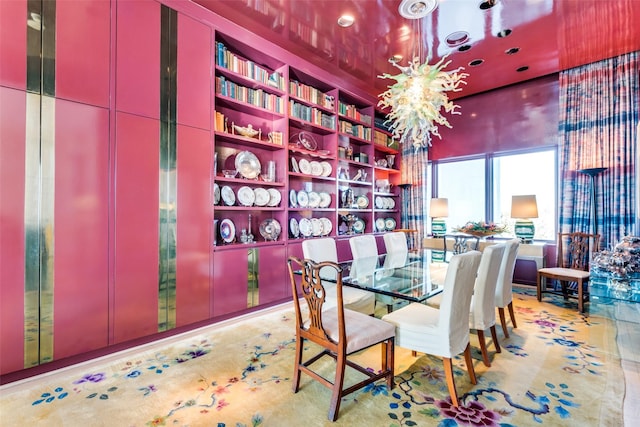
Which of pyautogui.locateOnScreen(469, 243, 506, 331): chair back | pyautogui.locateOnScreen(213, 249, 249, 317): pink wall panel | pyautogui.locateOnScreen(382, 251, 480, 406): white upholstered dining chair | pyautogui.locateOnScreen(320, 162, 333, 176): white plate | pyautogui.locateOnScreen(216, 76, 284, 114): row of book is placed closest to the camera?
pyautogui.locateOnScreen(382, 251, 480, 406): white upholstered dining chair

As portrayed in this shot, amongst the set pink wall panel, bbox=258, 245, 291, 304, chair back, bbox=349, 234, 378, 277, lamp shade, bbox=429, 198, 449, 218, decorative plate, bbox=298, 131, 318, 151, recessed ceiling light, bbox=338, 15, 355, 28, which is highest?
recessed ceiling light, bbox=338, 15, 355, 28

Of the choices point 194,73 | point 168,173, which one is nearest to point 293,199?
point 168,173

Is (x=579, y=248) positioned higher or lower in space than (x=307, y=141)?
lower

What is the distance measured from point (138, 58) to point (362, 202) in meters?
3.62

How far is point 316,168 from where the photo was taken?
431 centimetres

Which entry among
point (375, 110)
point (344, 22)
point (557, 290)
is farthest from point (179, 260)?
point (557, 290)

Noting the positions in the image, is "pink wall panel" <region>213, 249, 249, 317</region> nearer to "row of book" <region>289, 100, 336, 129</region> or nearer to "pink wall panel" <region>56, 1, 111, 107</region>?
"pink wall panel" <region>56, 1, 111, 107</region>

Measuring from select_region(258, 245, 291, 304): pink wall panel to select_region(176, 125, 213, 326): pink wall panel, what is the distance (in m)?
0.65

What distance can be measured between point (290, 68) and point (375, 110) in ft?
6.85

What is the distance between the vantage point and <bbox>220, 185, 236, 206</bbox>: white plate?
10.7 feet

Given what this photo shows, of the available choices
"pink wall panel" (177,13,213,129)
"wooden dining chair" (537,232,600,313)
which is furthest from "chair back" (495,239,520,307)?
"pink wall panel" (177,13,213,129)

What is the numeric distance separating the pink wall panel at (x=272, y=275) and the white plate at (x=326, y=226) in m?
0.83

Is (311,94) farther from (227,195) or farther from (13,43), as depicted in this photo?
(13,43)

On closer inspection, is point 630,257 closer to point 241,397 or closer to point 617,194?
point 617,194
